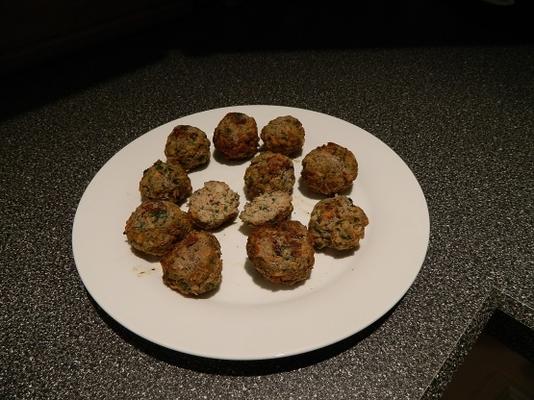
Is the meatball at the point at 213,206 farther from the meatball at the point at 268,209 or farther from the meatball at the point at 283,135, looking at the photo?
the meatball at the point at 283,135

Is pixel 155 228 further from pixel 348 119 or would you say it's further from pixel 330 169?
pixel 348 119

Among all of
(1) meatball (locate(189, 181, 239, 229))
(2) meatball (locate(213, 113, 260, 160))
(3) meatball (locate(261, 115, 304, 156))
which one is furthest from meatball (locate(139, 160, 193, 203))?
→ (3) meatball (locate(261, 115, 304, 156))

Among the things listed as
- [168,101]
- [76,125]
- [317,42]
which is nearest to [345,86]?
[317,42]

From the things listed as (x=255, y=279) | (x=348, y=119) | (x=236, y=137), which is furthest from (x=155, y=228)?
(x=348, y=119)

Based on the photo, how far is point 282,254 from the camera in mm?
1054

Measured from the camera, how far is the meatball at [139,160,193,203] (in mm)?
1272

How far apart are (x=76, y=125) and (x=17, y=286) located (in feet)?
2.72

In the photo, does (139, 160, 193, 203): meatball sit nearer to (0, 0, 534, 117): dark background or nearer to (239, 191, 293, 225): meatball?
(239, 191, 293, 225): meatball

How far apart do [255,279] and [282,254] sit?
0.12 metres

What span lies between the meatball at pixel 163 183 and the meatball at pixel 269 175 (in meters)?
0.20

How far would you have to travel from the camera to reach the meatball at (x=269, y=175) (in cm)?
130

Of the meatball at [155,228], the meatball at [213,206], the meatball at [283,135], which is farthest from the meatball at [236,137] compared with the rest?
the meatball at [155,228]

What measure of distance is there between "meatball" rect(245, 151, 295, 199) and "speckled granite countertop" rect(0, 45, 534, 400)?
1.47ft

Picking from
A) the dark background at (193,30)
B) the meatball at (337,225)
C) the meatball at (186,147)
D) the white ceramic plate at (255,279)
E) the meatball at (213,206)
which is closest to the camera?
the white ceramic plate at (255,279)
